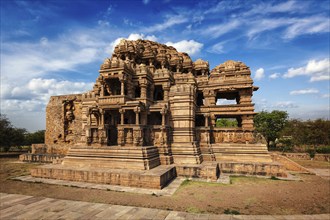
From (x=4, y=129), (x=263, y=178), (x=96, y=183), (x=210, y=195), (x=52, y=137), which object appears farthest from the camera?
(x=4, y=129)

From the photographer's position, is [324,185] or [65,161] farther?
[65,161]

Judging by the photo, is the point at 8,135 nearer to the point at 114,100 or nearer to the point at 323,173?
the point at 114,100

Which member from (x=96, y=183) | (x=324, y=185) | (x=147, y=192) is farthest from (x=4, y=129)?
(x=324, y=185)

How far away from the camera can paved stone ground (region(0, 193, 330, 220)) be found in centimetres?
862

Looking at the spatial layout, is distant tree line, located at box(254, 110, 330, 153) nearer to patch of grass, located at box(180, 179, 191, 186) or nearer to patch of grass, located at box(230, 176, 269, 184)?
patch of grass, located at box(230, 176, 269, 184)

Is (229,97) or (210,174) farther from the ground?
(229,97)

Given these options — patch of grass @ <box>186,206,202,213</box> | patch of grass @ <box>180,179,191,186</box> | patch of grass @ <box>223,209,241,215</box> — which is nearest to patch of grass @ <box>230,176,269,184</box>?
patch of grass @ <box>180,179,191,186</box>

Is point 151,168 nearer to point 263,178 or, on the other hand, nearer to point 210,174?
point 210,174

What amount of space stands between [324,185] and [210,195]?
9.36 m

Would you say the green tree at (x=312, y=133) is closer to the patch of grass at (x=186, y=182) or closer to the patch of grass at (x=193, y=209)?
the patch of grass at (x=186, y=182)

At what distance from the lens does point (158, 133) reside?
1859 centimetres

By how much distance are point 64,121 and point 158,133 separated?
18.1 m

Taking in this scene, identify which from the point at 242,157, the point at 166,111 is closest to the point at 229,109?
the point at 242,157

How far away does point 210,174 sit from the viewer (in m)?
15.3
